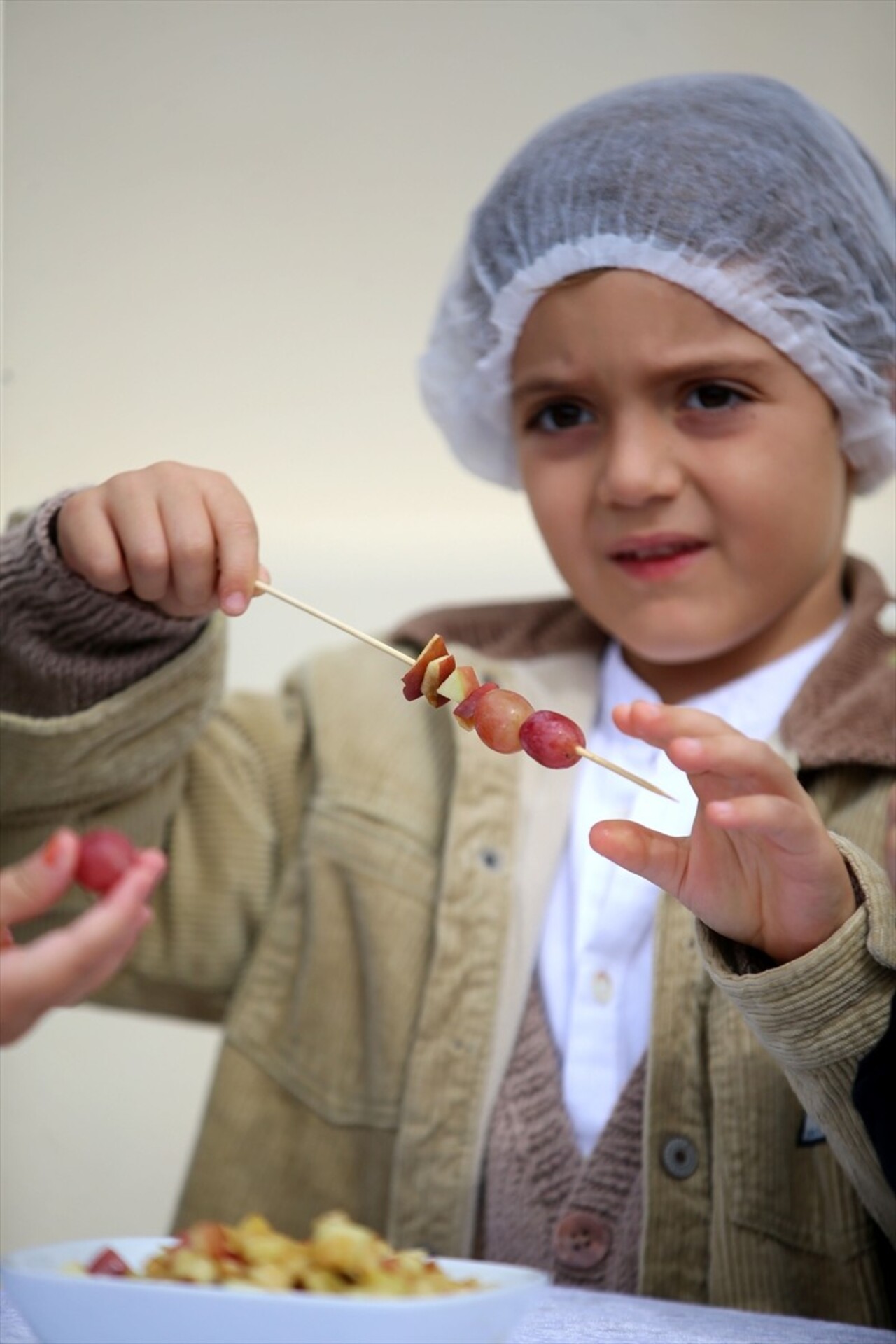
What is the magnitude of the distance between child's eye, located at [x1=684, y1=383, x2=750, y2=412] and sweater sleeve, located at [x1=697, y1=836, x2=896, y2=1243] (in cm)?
32

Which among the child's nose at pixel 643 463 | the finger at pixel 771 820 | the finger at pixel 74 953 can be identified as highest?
the child's nose at pixel 643 463

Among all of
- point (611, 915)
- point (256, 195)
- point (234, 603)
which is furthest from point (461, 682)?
point (256, 195)

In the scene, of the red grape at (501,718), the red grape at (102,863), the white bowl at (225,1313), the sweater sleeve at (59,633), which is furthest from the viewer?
the sweater sleeve at (59,633)

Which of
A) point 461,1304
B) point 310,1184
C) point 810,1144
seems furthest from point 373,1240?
point 310,1184

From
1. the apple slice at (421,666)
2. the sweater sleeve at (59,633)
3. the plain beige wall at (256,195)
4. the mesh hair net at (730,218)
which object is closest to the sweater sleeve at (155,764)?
the sweater sleeve at (59,633)

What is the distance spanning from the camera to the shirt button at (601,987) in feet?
2.96

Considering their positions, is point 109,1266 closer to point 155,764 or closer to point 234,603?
point 234,603

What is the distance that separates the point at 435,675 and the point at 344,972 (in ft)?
1.33

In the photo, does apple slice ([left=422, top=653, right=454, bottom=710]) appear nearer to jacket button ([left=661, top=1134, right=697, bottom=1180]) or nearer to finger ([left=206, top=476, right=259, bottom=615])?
finger ([left=206, top=476, right=259, bottom=615])

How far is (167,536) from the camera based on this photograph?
2.33 feet

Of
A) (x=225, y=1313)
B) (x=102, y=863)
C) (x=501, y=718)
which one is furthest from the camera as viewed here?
(x=501, y=718)

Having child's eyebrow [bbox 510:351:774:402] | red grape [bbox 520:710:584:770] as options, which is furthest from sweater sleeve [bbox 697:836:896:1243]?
child's eyebrow [bbox 510:351:774:402]

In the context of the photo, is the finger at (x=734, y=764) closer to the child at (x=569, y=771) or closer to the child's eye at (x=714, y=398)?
the child at (x=569, y=771)

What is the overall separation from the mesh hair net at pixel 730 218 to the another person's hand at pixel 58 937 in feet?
1.73
